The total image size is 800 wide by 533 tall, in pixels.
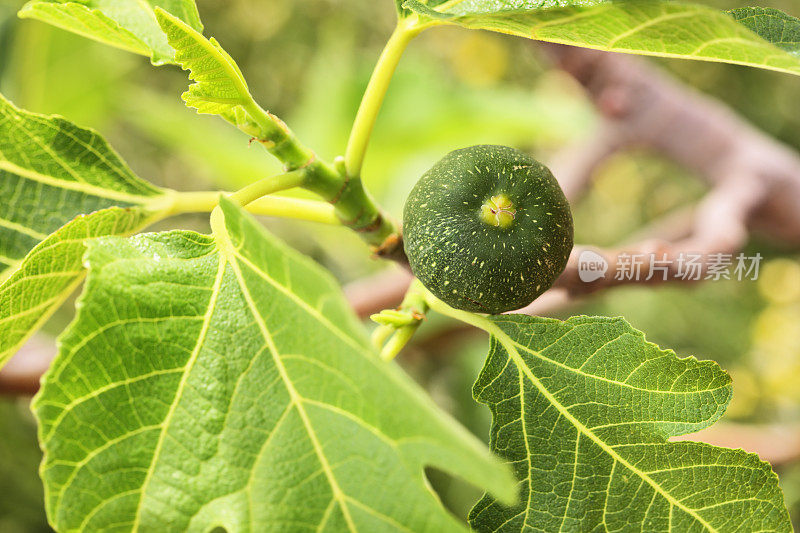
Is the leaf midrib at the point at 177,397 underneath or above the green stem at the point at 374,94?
underneath

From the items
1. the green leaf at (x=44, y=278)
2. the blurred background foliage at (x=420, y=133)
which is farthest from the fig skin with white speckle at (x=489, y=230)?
the blurred background foliage at (x=420, y=133)

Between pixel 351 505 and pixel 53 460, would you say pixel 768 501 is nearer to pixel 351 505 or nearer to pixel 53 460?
pixel 351 505

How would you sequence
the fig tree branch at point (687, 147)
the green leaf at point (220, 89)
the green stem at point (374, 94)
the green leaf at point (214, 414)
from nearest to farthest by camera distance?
1. the green leaf at point (214, 414)
2. the green leaf at point (220, 89)
3. the green stem at point (374, 94)
4. the fig tree branch at point (687, 147)

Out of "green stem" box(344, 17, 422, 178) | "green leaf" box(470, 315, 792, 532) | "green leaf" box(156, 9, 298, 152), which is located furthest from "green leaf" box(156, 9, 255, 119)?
"green leaf" box(470, 315, 792, 532)

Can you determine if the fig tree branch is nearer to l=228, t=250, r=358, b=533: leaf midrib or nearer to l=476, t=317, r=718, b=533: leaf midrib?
l=476, t=317, r=718, b=533: leaf midrib

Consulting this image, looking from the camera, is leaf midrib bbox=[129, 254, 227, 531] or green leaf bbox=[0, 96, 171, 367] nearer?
leaf midrib bbox=[129, 254, 227, 531]

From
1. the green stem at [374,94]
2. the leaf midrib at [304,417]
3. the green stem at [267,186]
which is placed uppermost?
the green stem at [374,94]

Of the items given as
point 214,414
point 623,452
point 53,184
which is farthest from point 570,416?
point 53,184

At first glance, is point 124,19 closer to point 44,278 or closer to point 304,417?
point 44,278

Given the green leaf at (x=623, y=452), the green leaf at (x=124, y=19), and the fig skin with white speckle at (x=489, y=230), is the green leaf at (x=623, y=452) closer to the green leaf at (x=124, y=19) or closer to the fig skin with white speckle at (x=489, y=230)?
the fig skin with white speckle at (x=489, y=230)
